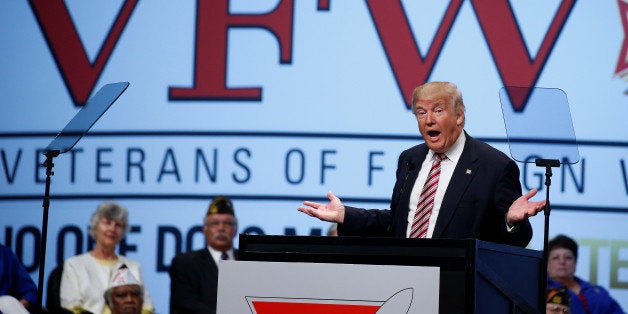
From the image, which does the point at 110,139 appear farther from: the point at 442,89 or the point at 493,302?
the point at 493,302

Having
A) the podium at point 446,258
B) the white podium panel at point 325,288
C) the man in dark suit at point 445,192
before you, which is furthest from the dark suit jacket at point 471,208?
the white podium panel at point 325,288

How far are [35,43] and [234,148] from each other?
1452 mm

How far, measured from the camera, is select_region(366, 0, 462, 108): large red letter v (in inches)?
251

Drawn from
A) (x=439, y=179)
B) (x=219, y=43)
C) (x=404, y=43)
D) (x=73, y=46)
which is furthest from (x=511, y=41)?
(x=439, y=179)

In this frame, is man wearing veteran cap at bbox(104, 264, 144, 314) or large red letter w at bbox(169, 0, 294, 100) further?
large red letter w at bbox(169, 0, 294, 100)

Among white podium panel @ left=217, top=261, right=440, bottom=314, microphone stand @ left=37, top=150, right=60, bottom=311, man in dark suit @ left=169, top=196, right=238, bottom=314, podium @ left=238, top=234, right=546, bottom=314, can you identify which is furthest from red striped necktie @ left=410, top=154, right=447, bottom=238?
man in dark suit @ left=169, top=196, right=238, bottom=314

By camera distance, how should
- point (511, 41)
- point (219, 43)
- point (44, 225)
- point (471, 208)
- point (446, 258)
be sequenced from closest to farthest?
point (446, 258)
point (471, 208)
point (44, 225)
point (511, 41)
point (219, 43)

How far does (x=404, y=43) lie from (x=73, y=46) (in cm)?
203

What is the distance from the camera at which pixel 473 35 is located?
6.38 meters

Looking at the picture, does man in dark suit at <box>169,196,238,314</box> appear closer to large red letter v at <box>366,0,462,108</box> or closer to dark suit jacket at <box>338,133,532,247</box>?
large red letter v at <box>366,0,462,108</box>

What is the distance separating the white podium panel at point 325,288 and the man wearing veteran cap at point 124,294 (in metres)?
2.81

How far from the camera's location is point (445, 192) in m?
3.51

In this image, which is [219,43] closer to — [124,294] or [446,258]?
[124,294]

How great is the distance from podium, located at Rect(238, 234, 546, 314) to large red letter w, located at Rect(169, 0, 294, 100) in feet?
11.5
